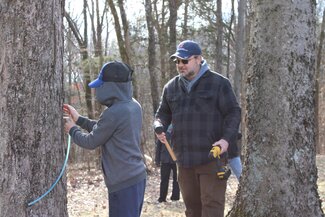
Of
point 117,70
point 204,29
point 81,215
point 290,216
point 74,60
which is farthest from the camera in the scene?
point 74,60

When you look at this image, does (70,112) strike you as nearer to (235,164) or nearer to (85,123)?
(85,123)

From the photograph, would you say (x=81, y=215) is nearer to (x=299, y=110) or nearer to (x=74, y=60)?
(x=299, y=110)

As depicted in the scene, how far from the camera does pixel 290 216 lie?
15.2ft

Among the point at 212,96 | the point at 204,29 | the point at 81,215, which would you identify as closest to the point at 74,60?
the point at 204,29

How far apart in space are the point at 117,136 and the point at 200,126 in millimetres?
1035

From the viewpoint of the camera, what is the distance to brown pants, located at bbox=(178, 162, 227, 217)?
475cm

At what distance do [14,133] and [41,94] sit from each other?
306 millimetres

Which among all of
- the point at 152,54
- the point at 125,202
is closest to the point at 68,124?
the point at 125,202

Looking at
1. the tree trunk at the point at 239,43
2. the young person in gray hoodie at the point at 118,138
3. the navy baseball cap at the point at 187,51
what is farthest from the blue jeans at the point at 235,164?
the tree trunk at the point at 239,43

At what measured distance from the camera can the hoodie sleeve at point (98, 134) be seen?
4.02 meters

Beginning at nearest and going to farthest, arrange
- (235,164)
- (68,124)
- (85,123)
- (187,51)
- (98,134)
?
(68,124)
(98,134)
(85,123)
(187,51)
(235,164)

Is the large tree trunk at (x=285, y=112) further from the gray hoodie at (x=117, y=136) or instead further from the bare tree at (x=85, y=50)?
the bare tree at (x=85, y=50)

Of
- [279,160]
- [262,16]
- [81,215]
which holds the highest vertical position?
[262,16]

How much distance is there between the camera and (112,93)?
416 cm
